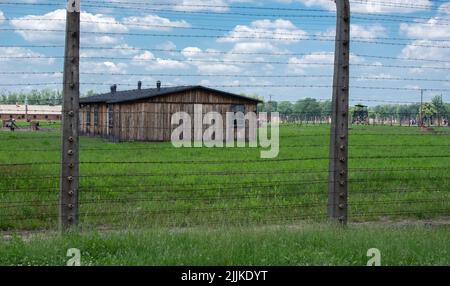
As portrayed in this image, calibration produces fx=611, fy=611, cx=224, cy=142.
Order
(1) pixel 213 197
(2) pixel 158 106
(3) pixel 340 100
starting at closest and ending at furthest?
(3) pixel 340 100 < (1) pixel 213 197 < (2) pixel 158 106

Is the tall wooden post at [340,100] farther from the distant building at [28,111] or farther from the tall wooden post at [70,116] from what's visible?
the distant building at [28,111]

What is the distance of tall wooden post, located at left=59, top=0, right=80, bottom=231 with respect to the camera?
317 inches

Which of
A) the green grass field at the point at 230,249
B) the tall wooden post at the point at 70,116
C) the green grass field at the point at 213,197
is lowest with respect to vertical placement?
the green grass field at the point at 213,197

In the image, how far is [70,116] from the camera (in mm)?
8102

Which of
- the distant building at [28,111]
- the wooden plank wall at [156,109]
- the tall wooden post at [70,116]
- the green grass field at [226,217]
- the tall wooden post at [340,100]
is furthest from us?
A: the wooden plank wall at [156,109]

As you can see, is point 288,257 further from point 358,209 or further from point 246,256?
point 358,209

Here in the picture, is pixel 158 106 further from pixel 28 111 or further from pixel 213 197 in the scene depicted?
pixel 28 111

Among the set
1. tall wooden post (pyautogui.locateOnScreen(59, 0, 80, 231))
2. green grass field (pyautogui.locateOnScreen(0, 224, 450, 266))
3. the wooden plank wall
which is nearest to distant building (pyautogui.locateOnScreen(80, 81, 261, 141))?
the wooden plank wall

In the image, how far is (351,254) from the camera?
7.05 metres

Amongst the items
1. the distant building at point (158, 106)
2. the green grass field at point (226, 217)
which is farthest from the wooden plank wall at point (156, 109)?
the green grass field at point (226, 217)

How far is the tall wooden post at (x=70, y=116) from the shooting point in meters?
8.05

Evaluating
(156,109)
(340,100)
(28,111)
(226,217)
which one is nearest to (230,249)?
(340,100)
